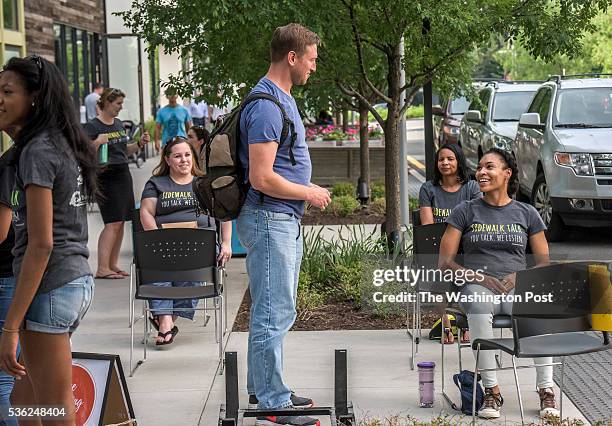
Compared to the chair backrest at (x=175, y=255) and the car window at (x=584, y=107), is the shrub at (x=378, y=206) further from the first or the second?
the chair backrest at (x=175, y=255)

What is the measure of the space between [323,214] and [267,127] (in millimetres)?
10779

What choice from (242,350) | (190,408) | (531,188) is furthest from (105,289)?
(531,188)

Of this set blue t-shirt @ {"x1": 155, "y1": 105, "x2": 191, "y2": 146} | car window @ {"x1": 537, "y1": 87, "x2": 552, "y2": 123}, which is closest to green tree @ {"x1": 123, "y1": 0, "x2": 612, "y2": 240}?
car window @ {"x1": 537, "y1": 87, "x2": 552, "y2": 123}

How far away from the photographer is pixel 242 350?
849 cm

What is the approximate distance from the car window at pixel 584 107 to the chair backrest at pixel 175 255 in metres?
7.52

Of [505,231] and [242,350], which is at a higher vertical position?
[505,231]

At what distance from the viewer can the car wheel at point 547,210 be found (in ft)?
46.4

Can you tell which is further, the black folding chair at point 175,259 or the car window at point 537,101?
the car window at point 537,101

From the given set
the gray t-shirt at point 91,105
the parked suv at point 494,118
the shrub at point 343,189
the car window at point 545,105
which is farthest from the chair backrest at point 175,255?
the gray t-shirt at point 91,105

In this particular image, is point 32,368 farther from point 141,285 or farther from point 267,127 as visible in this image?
point 141,285

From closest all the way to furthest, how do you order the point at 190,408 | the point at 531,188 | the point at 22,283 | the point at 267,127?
the point at 22,283
the point at 267,127
the point at 190,408
the point at 531,188

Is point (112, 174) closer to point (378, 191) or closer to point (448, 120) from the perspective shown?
point (378, 191)

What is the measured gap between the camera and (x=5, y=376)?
5051 mm

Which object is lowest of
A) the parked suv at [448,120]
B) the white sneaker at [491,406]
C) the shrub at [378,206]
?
the white sneaker at [491,406]
